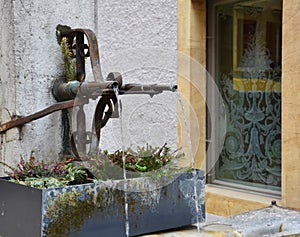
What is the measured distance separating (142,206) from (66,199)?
24 centimetres

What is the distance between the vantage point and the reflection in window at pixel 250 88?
3914mm

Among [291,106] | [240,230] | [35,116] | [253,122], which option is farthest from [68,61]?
[253,122]

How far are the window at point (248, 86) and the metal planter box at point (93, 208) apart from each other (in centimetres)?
214

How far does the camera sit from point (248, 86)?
162 inches

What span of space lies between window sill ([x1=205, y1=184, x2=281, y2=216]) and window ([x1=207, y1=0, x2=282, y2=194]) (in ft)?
0.37

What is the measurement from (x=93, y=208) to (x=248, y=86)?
2818 mm

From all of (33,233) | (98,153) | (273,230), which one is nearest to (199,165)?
(273,230)

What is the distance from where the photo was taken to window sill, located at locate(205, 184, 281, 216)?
3660 millimetres

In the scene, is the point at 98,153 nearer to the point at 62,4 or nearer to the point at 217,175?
the point at 62,4

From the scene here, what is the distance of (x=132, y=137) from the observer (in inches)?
69.6

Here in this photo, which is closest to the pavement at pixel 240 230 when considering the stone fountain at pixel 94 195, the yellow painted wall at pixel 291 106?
the stone fountain at pixel 94 195

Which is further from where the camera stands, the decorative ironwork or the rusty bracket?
the decorative ironwork

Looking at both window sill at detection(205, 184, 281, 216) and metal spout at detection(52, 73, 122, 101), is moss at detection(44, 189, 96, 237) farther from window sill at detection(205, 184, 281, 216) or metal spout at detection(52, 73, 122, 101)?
window sill at detection(205, 184, 281, 216)

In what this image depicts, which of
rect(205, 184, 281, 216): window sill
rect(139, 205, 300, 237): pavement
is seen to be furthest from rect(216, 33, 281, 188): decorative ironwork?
rect(139, 205, 300, 237): pavement
